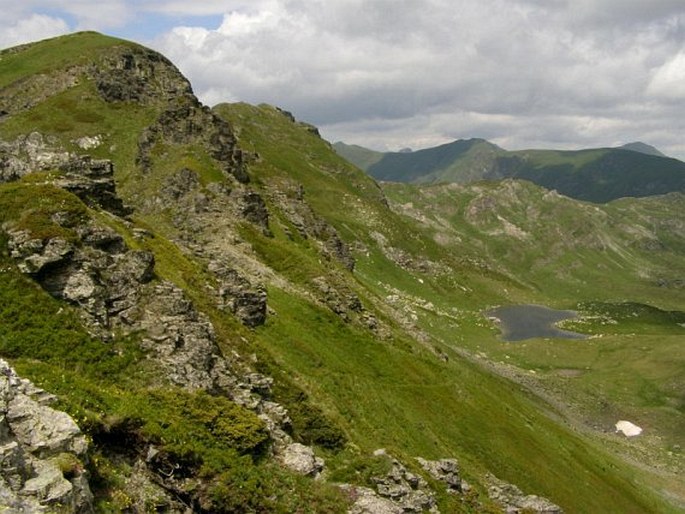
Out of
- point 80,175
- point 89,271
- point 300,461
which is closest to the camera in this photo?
point 300,461

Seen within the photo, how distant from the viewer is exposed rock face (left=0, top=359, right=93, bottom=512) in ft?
54.2

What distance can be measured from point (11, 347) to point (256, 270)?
133 feet

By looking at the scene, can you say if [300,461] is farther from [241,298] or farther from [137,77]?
[137,77]

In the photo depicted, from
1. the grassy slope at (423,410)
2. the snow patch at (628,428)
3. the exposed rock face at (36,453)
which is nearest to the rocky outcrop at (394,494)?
the grassy slope at (423,410)

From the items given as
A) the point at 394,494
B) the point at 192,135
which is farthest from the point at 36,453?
the point at 192,135

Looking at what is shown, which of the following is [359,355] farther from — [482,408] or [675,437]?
[675,437]

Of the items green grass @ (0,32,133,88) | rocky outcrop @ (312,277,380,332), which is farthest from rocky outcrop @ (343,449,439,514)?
green grass @ (0,32,133,88)

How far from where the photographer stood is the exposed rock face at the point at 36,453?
54.2 feet

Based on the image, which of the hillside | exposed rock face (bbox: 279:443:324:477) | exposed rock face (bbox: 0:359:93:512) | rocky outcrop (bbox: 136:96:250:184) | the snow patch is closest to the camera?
exposed rock face (bbox: 0:359:93:512)

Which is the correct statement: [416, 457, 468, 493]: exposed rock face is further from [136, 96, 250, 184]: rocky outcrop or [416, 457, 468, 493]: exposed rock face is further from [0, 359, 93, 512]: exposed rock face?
[136, 96, 250, 184]: rocky outcrop

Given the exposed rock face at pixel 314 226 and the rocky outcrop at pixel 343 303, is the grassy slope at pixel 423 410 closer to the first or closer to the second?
the rocky outcrop at pixel 343 303

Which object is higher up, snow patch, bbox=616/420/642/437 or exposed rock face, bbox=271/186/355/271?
exposed rock face, bbox=271/186/355/271

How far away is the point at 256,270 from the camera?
68812mm

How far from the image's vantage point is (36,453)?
734 inches
